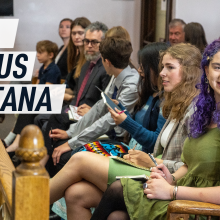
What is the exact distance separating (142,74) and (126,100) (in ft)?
0.91

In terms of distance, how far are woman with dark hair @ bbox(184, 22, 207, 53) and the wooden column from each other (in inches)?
138

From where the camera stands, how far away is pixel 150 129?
2.33 metres

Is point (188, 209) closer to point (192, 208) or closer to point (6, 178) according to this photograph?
point (192, 208)

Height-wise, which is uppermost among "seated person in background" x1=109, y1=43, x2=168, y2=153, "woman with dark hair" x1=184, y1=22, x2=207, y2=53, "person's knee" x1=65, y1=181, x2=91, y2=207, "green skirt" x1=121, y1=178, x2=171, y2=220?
"woman with dark hair" x1=184, y1=22, x2=207, y2=53

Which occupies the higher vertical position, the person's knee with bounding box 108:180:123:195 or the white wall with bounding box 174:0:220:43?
the white wall with bounding box 174:0:220:43

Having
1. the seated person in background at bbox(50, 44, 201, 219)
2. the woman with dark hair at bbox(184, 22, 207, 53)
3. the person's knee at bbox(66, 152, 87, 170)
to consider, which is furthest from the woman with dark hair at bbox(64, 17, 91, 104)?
the person's knee at bbox(66, 152, 87, 170)

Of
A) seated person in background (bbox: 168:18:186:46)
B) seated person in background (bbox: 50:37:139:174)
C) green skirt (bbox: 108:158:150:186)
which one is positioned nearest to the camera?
green skirt (bbox: 108:158:150:186)

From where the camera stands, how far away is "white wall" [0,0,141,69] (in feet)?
21.7

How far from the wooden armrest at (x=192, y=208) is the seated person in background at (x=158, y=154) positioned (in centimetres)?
46

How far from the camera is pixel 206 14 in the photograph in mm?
4395

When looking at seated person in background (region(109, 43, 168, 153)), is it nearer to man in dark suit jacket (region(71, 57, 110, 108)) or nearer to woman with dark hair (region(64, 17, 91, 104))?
man in dark suit jacket (region(71, 57, 110, 108))

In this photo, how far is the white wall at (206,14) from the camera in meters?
4.36

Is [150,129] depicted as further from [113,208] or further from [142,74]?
[113,208]

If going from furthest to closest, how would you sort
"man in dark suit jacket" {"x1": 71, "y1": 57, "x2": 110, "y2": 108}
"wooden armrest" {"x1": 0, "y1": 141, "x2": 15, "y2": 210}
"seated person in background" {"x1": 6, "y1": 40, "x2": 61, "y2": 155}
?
"seated person in background" {"x1": 6, "y1": 40, "x2": 61, "y2": 155} < "man in dark suit jacket" {"x1": 71, "y1": 57, "x2": 110, "y2": 108} < "wooden armrest" {"x1": 0, "y1": 141, "x2": 15, "y2": 210}
